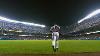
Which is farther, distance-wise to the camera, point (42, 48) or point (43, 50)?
point (42, 48)

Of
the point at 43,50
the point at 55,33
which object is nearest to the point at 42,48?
the point at 43,50

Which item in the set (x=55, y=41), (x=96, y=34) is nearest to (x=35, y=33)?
(x=96, y=34)

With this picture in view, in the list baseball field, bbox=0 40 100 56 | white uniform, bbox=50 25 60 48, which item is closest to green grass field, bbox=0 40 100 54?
baseball field, bbox=0 40 100 56

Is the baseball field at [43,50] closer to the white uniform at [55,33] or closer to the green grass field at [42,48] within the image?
the green grass field at [42,48]

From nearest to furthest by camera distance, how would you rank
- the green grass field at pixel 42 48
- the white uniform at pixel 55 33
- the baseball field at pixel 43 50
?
the baseball field at pixel 43 50, the white uniform at pixel 55 33, the green grass field at pixel 42 48

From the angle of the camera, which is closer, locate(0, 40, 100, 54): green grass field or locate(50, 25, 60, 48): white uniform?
locate(50, 25, 60, 48): white uniform

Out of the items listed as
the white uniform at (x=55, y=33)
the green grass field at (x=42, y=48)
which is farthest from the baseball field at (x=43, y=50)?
the white uniform at (x=55, y=33)

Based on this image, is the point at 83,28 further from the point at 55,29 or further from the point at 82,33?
the point at 55,29

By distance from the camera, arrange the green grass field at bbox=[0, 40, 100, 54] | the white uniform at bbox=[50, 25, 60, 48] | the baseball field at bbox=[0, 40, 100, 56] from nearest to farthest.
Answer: the baseball field at bbox=[0, 40, 100, 56] < the white uniform at bbox=[50, 25, 60, 48] < the green grass field at bbox=[0, 40, 100, 54]

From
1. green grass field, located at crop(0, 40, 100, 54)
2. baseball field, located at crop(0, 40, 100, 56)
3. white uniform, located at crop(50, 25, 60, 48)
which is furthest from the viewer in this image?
green grass field, located at crop(0, 40, 100, 54)

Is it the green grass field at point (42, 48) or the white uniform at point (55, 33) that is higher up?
the white uniform at point (55, 33)

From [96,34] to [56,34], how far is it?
88827 mm

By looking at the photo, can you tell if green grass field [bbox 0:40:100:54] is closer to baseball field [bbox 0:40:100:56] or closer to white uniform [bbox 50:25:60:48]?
baseball field [bbox 0:40:100:56]

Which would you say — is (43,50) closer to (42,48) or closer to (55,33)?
(55,33)
